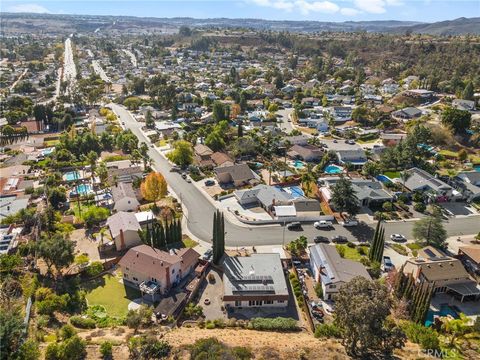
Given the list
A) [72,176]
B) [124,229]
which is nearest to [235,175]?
[124,229]

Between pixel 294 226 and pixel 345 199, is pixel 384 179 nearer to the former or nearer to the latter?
pixel 345 199

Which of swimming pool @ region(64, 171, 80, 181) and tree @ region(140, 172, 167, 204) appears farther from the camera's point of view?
swimming pool @ region(64, 171, 80, 181)

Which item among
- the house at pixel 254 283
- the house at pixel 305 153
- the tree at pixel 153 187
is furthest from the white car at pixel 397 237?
the tree at pixel 153 187

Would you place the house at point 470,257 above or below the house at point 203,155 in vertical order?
below

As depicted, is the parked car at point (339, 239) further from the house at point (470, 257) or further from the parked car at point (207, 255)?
the parked car at point (207, 255)

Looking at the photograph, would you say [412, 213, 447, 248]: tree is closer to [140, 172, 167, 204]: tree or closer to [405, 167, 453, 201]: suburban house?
[405, 167, 453, 201]: suburban house

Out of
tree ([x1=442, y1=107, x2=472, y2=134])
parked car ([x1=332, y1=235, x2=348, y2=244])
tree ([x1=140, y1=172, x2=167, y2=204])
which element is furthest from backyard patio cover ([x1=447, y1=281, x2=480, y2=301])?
tree ([x1=442, y1=107, x2=472, y2=134])
